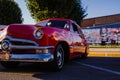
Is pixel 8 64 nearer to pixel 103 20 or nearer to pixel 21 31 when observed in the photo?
pixel 21 31

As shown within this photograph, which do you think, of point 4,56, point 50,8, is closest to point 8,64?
point 4,56

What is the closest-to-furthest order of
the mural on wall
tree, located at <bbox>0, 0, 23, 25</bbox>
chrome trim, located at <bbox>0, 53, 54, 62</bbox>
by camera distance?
chrome trim, located at <bbox>0, 53, 54, 62</bbox>, the mural on wall, tree, located at <bbox>0, 0, 23, 25</bbox>

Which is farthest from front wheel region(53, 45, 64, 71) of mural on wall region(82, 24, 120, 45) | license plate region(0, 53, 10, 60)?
mural on wall region(82, 24, 120, 45)

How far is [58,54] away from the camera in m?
8.84

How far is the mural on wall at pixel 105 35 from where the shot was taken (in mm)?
26359

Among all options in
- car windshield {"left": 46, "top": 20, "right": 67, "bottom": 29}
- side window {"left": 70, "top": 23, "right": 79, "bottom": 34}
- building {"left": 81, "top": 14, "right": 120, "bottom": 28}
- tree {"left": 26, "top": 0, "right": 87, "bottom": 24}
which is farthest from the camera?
building {"left": 81, "top": 14, "right": 120, "bottom": 28}

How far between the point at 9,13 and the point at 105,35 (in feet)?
69.8

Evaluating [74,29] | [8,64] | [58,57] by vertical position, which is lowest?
[8,64]

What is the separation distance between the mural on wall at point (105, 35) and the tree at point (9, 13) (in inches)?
722

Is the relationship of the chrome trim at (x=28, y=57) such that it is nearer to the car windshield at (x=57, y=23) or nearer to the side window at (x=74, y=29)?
the car windshield at (x=57, y=23)

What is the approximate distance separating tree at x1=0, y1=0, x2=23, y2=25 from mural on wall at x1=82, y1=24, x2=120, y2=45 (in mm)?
18334

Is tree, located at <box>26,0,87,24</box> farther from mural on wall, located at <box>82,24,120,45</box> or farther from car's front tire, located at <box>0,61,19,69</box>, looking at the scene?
car's front tire, located at <box>0,61,19,69</box>

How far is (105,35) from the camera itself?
26984 millimetres

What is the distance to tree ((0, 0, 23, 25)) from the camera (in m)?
43.4
